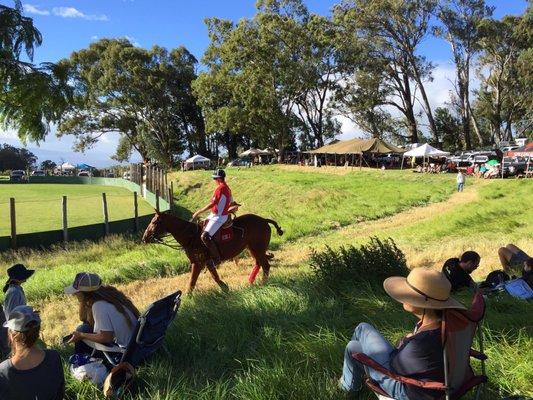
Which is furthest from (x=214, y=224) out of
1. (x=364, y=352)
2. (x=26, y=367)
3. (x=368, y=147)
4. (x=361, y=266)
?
(x=368, y=147)

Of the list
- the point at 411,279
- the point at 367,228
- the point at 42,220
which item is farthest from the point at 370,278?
the point at 42,220

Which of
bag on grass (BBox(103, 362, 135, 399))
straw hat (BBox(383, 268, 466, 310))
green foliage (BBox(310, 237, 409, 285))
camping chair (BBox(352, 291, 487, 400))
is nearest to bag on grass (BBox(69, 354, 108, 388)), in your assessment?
bag on grass (BBox(103, 362, 135, 399))

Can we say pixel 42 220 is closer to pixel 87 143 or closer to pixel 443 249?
pixel 443 249

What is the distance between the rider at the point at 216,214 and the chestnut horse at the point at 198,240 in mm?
128

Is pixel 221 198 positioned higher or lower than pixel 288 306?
higher

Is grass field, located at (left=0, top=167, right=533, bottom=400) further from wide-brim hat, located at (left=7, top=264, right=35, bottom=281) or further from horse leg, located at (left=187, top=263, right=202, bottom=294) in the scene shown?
wide-brim hat, located at (left=7, top=264, right=35, bottom=281)

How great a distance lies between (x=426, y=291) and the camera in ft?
10.8

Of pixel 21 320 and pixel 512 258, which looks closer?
pixel 21 320

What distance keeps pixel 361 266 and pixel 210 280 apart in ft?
13.6

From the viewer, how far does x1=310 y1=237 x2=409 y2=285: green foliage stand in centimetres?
687

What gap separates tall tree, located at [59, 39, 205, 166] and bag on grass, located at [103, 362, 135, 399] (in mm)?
55649

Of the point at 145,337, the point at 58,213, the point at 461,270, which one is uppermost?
the point at 461,270

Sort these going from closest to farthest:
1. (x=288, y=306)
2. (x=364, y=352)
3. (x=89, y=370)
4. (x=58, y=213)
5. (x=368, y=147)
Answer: (x=364, y=352) → (x=89, y=370) → (x=288, y=306) → (x=58, y=213) → (x=368, y=147)

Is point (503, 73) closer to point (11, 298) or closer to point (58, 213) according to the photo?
point (58, 213)
